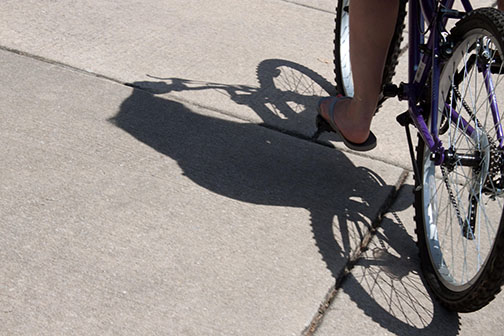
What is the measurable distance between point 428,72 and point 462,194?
1.57ft

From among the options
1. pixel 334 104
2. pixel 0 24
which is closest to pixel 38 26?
pixel 0 24

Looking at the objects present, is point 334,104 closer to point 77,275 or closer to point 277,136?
point 277,136

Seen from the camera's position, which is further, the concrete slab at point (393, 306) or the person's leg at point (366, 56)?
the person's leg at point (366, 56)

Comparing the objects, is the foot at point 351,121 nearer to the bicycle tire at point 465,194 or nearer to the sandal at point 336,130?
the sandal at point 336,130

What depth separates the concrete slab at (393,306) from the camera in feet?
8.81

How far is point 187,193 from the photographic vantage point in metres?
3.25

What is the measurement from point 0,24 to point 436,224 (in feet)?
9.64

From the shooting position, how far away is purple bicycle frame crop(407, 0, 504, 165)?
270cm

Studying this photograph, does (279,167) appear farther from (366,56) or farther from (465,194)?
(465,194)

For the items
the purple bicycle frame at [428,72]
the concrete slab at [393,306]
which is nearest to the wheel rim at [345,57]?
the purple bicycle frame at [428,72]

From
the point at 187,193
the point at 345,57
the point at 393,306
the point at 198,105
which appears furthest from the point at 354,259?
the point at 345,57

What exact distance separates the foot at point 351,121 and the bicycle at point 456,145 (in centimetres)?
14

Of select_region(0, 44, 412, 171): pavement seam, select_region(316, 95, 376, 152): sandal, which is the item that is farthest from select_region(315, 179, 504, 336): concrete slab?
select_region(0, 44, 412, 171): pavement seam

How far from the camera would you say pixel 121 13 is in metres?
4.93
